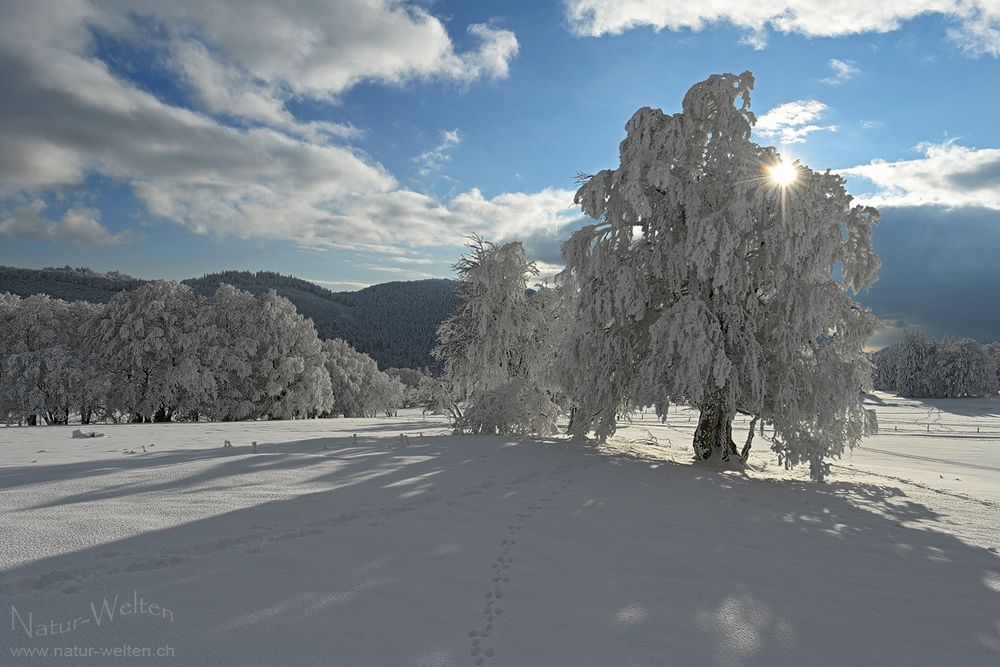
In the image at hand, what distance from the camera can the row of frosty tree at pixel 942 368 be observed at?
241 ft

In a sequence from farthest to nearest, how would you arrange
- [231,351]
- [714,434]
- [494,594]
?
1. [231,351]
2. [714,434]
3. [494,594]

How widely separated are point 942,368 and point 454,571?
9509 cm

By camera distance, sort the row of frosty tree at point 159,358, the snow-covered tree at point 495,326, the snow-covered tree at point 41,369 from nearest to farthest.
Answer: the snow-covered tree at point 495,326
the snow-covered tree at point 41,369
the row of frosty tree at point 159,358

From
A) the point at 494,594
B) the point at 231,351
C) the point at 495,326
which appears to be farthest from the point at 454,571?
the point at 231,351

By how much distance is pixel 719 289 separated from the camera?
438 inches

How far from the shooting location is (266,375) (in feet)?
108

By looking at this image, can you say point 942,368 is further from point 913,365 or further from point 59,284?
point 59,284

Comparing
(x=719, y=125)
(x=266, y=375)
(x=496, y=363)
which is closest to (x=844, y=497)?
(x=719, y=125)

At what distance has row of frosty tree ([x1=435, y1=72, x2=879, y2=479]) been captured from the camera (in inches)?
409

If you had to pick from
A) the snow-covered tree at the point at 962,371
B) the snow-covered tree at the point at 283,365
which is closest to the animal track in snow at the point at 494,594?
the snow-covered tree at the point at 283,365

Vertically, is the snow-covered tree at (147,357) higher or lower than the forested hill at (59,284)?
lower

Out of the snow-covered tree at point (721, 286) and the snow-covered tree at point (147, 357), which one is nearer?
the snow-covered tree at point (721, 286)

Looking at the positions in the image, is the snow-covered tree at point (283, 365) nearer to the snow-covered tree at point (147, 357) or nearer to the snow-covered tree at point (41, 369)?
the snow-covered tree at point (147, 357)

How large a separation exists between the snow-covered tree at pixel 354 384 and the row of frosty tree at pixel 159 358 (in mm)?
8744
